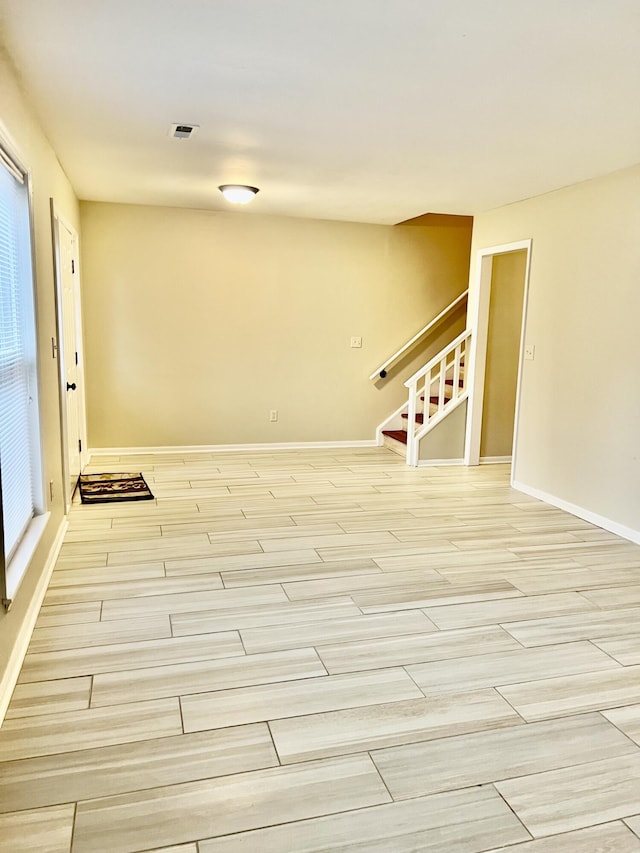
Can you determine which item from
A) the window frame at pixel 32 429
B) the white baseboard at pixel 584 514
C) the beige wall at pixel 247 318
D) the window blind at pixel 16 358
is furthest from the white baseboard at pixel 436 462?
the window blind at pixel 16 358

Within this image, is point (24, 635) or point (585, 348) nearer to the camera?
point (24, 635)

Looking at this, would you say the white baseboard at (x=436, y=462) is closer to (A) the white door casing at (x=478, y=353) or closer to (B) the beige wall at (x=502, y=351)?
(A) the white door casing at (x=478, y=353)

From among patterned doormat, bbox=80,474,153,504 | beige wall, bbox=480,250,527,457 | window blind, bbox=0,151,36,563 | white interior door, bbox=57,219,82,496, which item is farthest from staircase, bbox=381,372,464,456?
window blind, bbox=0,151,36,563

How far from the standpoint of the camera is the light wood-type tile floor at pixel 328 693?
66.4 inches

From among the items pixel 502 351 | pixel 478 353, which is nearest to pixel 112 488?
→ pixel 478 353

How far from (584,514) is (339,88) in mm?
3212

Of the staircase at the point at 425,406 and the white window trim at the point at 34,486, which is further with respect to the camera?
the staircase at the point at 425,406

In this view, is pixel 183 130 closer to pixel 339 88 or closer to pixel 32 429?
pixel 339 88

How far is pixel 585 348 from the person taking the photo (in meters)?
4.35

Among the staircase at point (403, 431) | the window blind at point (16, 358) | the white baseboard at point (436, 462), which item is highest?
the window blind at point (16, 358)

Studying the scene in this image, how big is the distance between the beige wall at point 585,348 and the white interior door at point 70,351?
3499 millimetres

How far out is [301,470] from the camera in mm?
5699

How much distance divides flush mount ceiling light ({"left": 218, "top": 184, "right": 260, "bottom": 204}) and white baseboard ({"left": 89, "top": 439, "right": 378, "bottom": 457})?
99.0 inches

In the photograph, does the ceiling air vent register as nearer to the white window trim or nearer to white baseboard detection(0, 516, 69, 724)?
the white window trim
